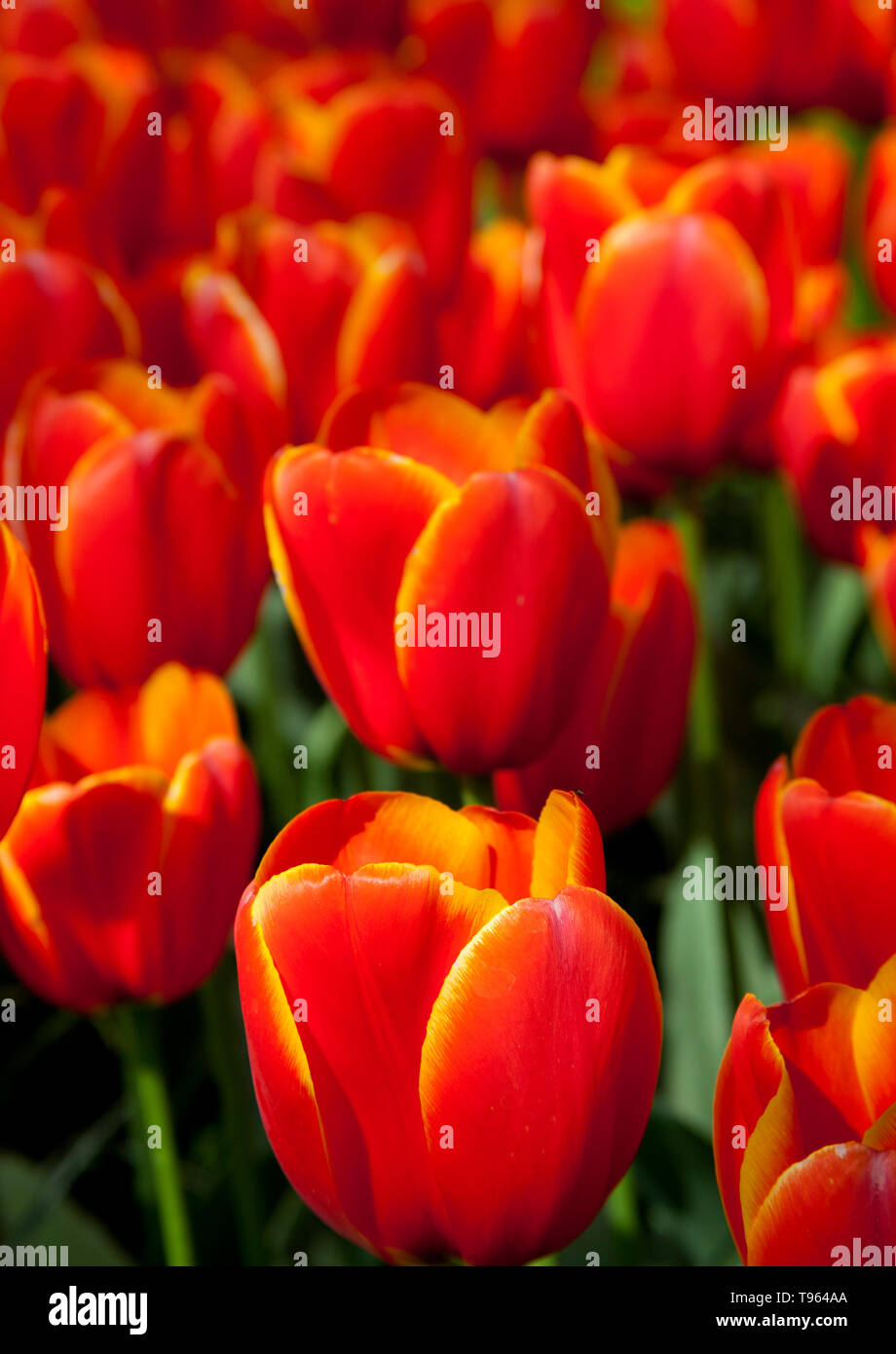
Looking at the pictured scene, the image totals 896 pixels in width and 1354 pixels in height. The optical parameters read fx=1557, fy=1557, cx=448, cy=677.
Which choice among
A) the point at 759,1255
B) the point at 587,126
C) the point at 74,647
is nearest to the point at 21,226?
the point at 74,647

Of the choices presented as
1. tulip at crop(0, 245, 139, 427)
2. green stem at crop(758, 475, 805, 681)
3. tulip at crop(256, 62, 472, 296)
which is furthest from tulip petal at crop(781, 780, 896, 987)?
green stem at crop(758, 475, 805, 681)

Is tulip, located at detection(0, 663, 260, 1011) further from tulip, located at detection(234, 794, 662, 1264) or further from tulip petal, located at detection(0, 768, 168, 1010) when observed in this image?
tulip, located at detection(234, 794, 662, 1264)

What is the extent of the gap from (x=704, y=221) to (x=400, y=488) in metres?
0.29

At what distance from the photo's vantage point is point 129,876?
54 cm

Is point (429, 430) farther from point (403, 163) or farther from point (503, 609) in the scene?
point (403, 163)

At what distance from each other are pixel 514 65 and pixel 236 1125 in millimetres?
827

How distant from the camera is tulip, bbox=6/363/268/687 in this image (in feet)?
1.97

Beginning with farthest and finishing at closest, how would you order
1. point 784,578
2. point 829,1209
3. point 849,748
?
point 784,578 < point 849,748 < point 829,1209

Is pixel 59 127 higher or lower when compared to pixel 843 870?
higher

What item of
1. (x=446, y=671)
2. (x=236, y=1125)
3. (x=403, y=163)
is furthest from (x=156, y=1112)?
(x=403, y=163)

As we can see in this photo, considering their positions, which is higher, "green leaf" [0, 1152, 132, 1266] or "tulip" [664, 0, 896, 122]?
"tulip" [664, 0, 896, 122]

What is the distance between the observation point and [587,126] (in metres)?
1.19

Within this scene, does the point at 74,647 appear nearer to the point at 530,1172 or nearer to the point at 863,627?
the point at 530,1172

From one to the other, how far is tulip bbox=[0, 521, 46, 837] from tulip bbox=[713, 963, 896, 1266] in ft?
0.66
